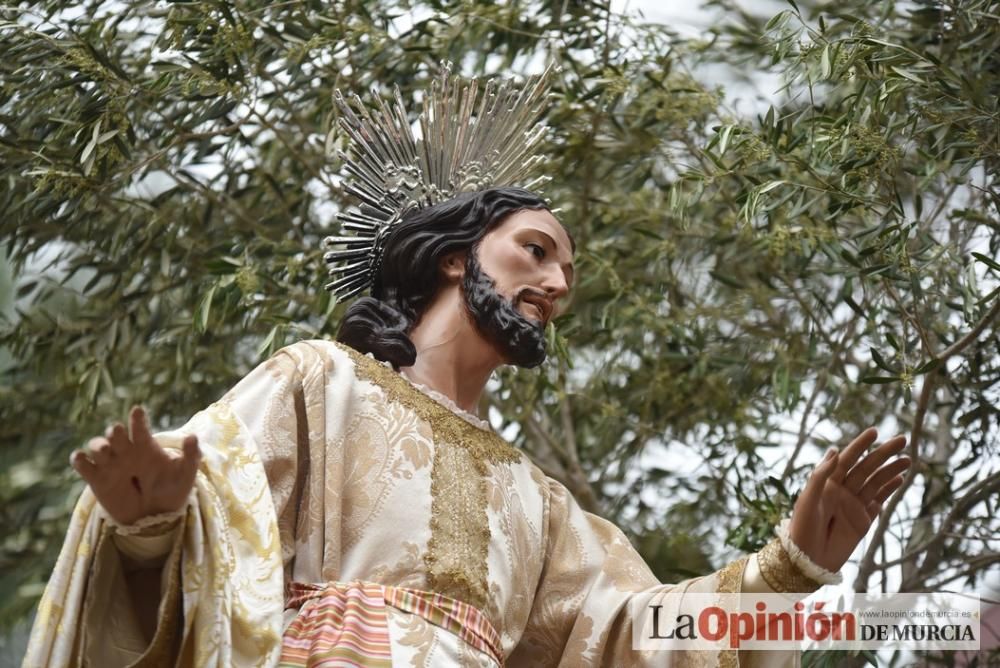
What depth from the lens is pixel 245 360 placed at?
616cm

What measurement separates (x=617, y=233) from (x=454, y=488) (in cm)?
269

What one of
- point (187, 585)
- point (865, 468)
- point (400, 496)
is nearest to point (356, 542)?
point (400, 496)

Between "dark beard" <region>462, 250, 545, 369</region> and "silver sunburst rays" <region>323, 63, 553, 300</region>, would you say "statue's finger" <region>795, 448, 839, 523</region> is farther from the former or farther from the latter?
"silver sunburst rays" <region>323, 63, 553, 300</region>

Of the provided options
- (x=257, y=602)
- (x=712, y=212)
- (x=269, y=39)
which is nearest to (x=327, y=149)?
(x=269, y=39)

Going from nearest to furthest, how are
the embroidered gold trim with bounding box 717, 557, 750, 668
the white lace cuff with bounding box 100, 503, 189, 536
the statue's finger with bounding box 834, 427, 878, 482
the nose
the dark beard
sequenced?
the white lace cuff with bounding box 100, 503, 189, 536 < the statue's finger with bounding box 834, 427, 878, 482 < the embroidered gold trim with bounding box 717, 557, 750, 668 < the dark beard < the nose

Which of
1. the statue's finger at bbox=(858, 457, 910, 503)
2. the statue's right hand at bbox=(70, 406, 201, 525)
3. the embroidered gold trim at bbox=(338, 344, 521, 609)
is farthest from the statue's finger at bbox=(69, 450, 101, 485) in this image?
the statue's finger at bbox=(858, 457, 910, 503)

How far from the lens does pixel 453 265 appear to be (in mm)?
4039

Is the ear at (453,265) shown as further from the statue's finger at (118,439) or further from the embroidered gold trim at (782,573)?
the statue's finger at (118,439)

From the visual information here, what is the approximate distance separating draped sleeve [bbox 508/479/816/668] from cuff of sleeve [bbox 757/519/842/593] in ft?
0.33

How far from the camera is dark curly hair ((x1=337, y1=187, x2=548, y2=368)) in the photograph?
13.0 feet

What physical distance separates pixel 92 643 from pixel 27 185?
242 cm

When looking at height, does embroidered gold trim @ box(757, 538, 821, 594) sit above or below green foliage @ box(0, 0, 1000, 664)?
below

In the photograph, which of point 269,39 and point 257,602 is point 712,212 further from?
point 257,602

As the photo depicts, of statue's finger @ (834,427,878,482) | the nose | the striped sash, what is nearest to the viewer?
the striped sash
